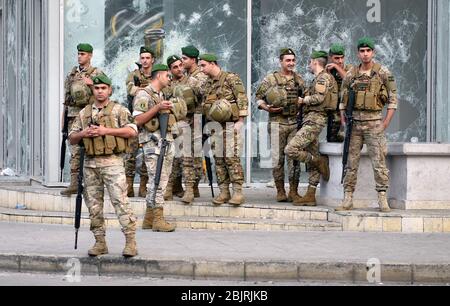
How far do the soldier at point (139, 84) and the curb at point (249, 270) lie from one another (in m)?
3.84

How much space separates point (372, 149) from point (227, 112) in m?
1.77

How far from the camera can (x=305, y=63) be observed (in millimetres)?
19109

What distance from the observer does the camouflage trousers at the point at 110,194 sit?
1180cm

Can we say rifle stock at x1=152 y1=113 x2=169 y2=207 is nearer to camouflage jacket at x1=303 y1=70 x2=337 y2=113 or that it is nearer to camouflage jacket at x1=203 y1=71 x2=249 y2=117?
camouflage jacket at x1=203 y1=71 x2=249 y2=117

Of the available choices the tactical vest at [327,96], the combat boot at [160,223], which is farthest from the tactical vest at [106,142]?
the tactical vest at [327,96]

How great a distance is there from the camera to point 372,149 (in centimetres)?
1463

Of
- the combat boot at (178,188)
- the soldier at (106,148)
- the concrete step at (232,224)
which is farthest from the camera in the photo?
the combat boot at (178,188)

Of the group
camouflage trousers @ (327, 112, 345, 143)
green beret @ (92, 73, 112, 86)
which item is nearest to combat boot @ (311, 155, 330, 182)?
camouflage trousers @ (327, 112, 345, 143)

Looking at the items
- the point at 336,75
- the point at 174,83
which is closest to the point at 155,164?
the point at 174,83

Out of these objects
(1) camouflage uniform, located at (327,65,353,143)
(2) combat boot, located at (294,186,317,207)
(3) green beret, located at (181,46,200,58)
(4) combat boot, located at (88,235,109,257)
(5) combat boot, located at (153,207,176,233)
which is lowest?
(4) combat boot, located at (88,235,109,257)

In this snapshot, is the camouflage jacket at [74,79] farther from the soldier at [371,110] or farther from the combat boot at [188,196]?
the soldier at [371,110]

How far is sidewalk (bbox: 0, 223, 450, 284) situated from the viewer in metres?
11.6

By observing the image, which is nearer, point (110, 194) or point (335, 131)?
point (110, 194)

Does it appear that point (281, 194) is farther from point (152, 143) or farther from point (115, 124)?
point (115, 124)
